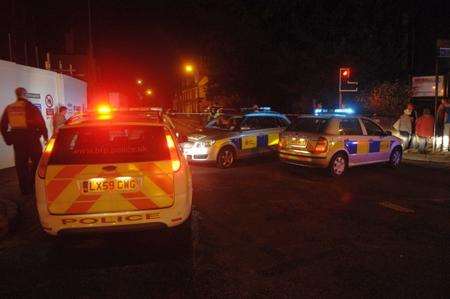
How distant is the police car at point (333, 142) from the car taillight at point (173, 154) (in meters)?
5.50

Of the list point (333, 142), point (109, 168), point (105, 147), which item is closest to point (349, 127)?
point (333, 142)

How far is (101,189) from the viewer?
14.7 ft

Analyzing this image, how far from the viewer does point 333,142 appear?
31.7 feet

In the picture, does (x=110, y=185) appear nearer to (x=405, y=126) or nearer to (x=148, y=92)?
(x=405, y=126)

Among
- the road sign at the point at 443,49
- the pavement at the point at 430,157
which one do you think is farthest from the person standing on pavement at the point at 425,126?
the road sign at the point at 443,49

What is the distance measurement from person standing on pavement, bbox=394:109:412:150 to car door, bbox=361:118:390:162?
384cm

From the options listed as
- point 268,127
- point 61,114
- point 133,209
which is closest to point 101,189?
point 133,209

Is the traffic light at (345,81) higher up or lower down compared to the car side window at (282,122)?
higher up

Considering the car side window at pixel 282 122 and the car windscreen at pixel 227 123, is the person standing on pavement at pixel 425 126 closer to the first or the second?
the car side window at pixel 282 122

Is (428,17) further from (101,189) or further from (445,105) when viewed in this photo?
(101,189)

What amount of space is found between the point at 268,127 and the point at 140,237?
7387 millimetres

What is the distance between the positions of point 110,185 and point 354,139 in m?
7.12

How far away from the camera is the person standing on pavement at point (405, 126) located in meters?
14.3

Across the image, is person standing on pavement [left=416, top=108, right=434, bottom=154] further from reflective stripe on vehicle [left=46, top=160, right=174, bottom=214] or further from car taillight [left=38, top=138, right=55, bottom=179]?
car taillight [left=38, top=138, right=55, bottom=179]
